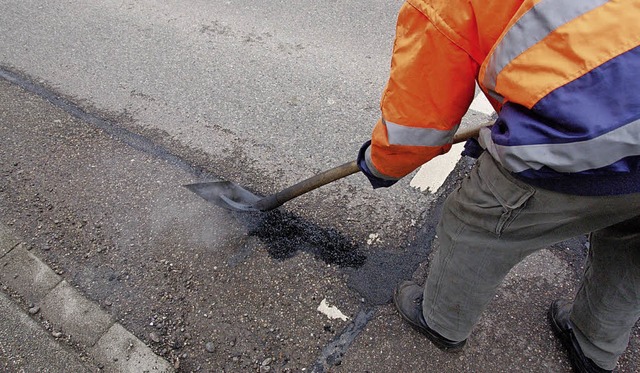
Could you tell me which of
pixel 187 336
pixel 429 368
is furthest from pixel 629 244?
pixel 187 336

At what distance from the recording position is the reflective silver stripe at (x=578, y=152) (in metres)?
1.05

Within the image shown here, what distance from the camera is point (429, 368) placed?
6.93ft

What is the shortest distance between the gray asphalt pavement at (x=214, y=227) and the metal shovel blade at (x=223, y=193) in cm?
8

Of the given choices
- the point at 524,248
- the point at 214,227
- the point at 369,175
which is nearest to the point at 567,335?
the point at 524,248

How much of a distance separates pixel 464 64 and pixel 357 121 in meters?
2.16

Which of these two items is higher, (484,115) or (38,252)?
(484,115)

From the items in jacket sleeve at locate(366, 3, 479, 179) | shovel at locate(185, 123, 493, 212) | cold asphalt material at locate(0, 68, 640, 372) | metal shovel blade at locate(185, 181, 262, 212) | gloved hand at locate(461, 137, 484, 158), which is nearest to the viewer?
jacket sleeve at locate(366, 3, 479, 179)

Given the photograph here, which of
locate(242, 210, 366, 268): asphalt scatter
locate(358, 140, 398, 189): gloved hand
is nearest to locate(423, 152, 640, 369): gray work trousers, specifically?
locate(358, 140, 398, 189): gloved hand

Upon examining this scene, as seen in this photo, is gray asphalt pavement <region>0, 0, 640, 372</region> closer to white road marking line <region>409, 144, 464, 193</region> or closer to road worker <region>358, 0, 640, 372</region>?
white road marking line <region>409, 144, 464, 193</region>

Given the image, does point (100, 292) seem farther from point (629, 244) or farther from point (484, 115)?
point (484, 115)

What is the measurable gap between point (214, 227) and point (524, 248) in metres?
1.74

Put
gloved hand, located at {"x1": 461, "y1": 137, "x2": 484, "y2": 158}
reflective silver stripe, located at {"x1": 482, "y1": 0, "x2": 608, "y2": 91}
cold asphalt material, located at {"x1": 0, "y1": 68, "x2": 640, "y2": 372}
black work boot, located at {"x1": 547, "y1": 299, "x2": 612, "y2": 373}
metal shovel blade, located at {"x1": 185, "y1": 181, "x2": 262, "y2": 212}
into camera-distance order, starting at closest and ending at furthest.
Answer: reflective silver stripe, located at {"x1": 482, "y1": 0, "x2": 608, "y2": 91} < gloved hand, located at {"x1": 461, "y1": 137, "x2": 484, "y2": 158} < black work boot, located at {"x1": 547, "y1": 299, "x2": 612, "y2": 373} < cold asphalt material, located at {"x1": 0, "y1": 68, "x2": 640, "y2": 372} < metal shovel blade, located at {"x1": 185, "y1": 181, "x2": 262, "y2": 212}

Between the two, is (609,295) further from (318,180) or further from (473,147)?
(318,180)

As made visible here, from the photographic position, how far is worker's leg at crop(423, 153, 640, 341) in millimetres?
1352
